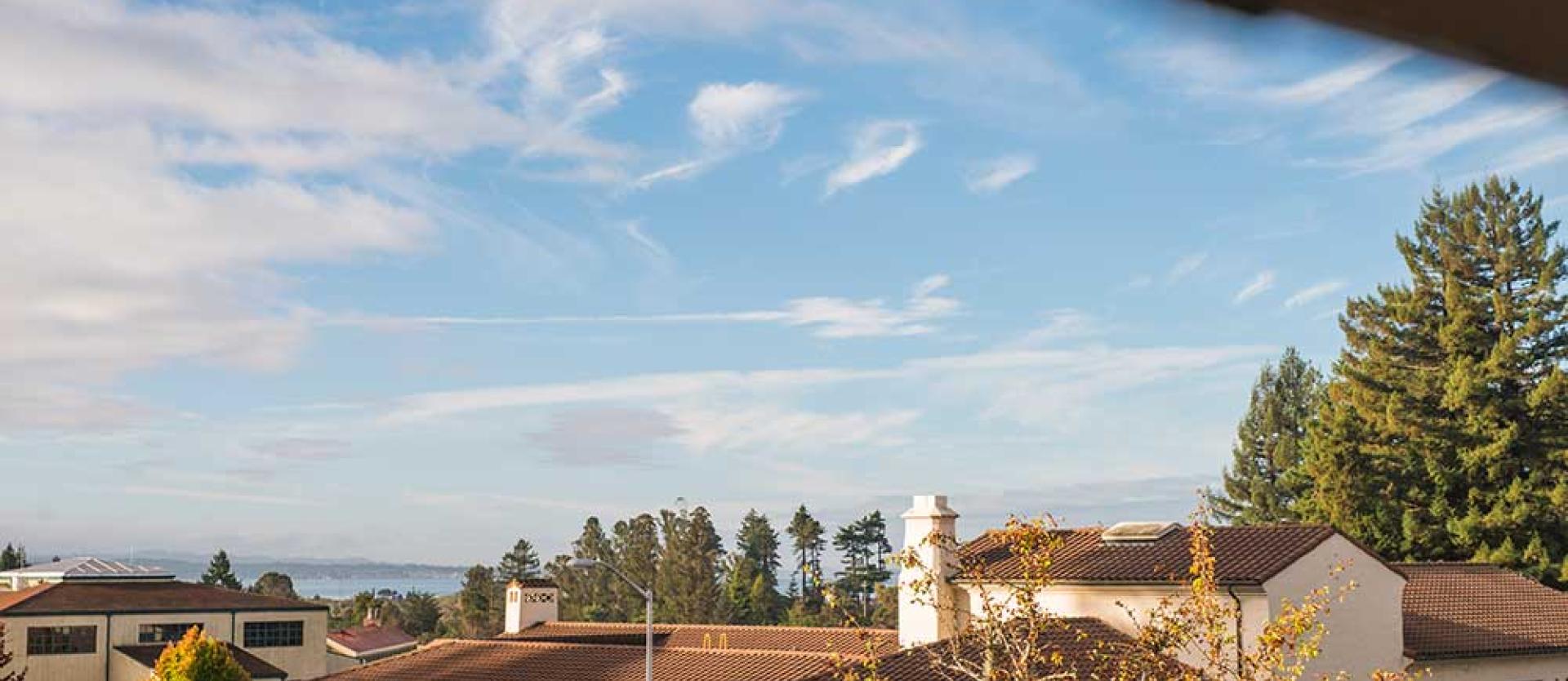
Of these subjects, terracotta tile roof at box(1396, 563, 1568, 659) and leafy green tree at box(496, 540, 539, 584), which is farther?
leafy green tree at box(496, 540, 539, 584)

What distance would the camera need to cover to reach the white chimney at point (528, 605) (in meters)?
39.5

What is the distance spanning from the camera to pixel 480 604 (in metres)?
79.1

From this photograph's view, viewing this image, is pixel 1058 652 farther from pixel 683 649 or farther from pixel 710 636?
pixel 710 636

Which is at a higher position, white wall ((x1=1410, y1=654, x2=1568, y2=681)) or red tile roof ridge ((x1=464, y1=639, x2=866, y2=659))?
red tile roof ridge ((x1=464, y1=639, x2=866, y2=659))

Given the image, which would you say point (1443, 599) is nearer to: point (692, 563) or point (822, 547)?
point (692, 563)

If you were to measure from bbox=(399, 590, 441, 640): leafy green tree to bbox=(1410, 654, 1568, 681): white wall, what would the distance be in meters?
66.7

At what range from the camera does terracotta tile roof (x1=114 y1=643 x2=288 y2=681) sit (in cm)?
4678

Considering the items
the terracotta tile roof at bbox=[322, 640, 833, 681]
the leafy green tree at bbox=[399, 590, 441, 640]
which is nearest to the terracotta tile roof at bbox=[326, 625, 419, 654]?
the leafy green tree at bbox=[399, 590, 441, 640]

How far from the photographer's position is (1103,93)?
193cm

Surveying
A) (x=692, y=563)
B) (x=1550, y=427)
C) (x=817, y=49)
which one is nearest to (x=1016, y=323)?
(x=1550, y=427)

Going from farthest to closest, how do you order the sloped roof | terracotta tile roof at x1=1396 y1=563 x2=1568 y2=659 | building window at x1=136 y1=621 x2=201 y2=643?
the sloped roof → building window at x1=136 y1=621 x2=201 y2=643 → terracotta tile roof at x1=1396 y1=563 x2=1568 y2=659

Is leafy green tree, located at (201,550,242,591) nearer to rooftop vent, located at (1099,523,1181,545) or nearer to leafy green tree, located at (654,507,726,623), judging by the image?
leafy green tree, located at (654,507,726,623)

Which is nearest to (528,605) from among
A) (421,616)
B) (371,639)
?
(371,639)

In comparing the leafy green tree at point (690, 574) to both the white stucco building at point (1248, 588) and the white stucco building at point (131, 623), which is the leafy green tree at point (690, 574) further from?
the white stucco building at point (1248, 588)
